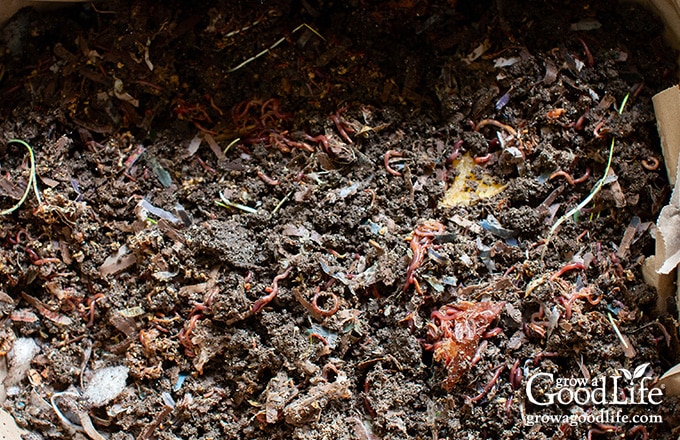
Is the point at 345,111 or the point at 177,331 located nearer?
the point at 177,331

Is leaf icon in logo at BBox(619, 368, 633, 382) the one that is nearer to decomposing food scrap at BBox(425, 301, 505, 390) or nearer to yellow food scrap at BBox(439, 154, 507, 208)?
decomposing food scrap at BBox(425, 301, 505, 390)

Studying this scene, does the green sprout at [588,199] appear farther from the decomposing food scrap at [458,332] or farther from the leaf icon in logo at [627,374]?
the leaf icon in logo at [627,374]

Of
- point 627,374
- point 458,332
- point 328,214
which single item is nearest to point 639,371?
point 627,374

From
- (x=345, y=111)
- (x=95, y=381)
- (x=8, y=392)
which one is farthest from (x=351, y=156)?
(x=8, y=392)

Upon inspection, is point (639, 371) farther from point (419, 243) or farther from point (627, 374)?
Answer: point (419, 243)

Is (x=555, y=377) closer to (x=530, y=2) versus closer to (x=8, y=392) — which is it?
(x=530, y=2)

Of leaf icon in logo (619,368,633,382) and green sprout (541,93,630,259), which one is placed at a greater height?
green sprout (541,93,630,259)

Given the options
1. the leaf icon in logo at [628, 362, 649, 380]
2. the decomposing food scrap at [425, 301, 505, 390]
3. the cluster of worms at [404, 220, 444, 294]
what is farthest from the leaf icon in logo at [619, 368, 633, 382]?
the cluster of worms at [404, 220, 444, 294]
